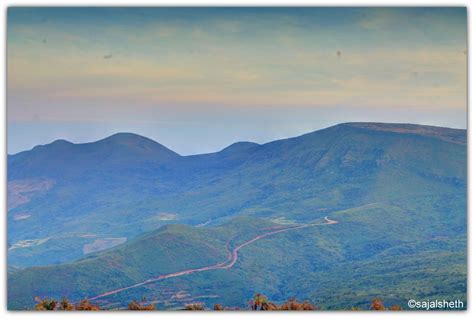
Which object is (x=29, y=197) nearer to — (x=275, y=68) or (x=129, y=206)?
(x=129, y=206)

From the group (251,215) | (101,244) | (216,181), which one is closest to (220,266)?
(251,215)

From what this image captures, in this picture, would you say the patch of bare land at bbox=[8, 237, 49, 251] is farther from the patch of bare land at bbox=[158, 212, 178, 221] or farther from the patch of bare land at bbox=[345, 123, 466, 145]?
the patch of bare land at bbox=[345, 123, 466, 145]

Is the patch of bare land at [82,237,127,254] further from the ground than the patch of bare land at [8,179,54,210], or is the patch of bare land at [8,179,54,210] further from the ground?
the patch of bare land at [8,179,54,210]

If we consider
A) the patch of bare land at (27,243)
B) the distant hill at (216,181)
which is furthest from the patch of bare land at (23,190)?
the patch of bare land at (27,243)

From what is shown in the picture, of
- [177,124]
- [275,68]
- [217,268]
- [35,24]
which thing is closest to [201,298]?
[217,268]

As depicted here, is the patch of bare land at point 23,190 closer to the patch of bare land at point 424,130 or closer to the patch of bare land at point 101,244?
the patch of bare land at point 101,244

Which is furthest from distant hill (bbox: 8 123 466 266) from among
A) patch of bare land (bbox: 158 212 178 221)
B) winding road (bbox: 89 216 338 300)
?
winding road (bbox: 89 216 338 300)

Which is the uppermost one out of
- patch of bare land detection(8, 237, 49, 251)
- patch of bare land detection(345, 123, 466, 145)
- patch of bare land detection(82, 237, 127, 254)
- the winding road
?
patch of bare land detection(345, 123, 466, 145)

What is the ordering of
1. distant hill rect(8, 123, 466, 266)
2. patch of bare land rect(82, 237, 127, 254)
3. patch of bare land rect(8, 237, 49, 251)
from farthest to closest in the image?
1. distant hill rect(8, 123, 466, 266)
2. patch of bare land rect(82, 237, 127, 254)
3. patch of bare land rect(8, 237, 49, 251)

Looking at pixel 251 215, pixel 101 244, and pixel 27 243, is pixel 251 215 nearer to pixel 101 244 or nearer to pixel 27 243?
pixel 101 244
